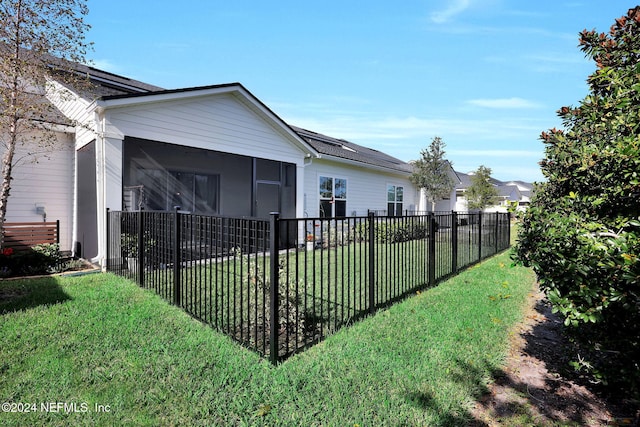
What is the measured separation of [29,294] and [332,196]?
9835mm

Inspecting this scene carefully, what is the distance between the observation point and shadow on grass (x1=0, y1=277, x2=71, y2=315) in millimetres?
4340

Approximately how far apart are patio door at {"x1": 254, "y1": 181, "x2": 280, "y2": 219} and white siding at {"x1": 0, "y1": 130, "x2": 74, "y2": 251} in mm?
5124

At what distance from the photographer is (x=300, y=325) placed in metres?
3.59

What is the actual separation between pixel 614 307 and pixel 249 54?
914cm

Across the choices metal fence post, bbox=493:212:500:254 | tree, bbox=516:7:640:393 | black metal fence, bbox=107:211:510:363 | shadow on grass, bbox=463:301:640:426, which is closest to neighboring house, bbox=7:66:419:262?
black metal fence, bbox=107:211:510:363

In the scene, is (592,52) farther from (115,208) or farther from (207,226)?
(115,208)

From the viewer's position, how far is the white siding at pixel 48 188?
7328 mm

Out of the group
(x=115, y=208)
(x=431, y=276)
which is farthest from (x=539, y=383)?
(x=115, y=208)

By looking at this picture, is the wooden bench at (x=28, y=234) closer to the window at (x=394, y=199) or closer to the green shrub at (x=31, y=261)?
the green shrub at (x=31, y=261)

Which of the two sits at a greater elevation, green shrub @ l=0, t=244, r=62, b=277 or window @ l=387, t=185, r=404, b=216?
window @ l=387, t=185, r=404, b=216

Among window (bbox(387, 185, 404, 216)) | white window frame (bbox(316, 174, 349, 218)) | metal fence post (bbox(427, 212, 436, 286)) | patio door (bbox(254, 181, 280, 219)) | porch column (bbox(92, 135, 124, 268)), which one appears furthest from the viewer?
window (bbox(387, 185, 404, 216))

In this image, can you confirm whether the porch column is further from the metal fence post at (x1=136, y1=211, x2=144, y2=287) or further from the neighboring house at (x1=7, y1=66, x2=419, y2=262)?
the metal fence post at (x1=136, y1=211, x2=144, y2=287)

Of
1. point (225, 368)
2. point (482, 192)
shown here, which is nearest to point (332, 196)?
point (225, 368)

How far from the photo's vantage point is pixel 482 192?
24672 mm
